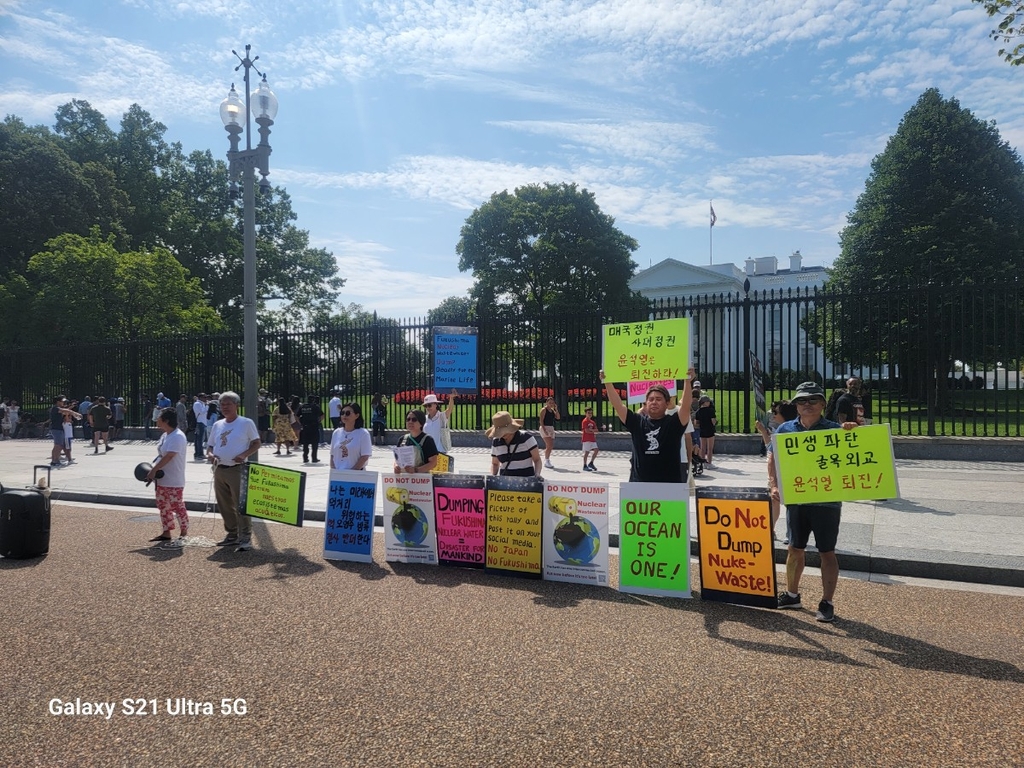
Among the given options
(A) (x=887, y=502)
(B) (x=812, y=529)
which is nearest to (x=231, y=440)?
(B) (x=812, y=529)

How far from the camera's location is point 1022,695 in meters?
3.89

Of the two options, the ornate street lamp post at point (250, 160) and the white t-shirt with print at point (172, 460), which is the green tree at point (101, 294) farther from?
the white t-shirt with print at point (172, 460)

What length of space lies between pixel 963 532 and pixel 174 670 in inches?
310

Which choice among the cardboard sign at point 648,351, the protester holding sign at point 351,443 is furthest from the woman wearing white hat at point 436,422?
the cardboard sign at point 648,351

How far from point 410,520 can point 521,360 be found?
1327 centimetres

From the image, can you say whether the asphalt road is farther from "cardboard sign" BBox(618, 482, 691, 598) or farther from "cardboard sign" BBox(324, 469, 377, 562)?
"cardboard sign" BBox(324, 469, 377, 562)

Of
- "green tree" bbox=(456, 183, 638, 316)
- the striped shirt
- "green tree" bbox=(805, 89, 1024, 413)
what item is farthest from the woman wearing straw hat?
"green tree" bbox=(456, 183, 638, 316)

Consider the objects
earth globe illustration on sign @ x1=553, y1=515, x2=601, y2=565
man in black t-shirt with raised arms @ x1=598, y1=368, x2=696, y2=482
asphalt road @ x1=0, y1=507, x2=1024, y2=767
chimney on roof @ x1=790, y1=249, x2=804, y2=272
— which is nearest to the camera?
asphalt road @ x1=0, y1=507, x2=1024, y2=767

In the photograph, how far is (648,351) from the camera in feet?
23.4

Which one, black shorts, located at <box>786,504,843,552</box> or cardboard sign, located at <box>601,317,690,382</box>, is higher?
cardboard sign, located at <box>601,317,690,382</box>

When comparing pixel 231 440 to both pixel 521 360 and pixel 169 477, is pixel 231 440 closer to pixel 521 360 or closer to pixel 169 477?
pixel 169 477

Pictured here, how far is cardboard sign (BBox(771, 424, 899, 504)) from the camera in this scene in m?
5.28

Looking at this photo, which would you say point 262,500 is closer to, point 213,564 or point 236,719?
point 213,564

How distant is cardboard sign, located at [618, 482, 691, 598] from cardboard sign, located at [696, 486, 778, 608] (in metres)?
0.16
